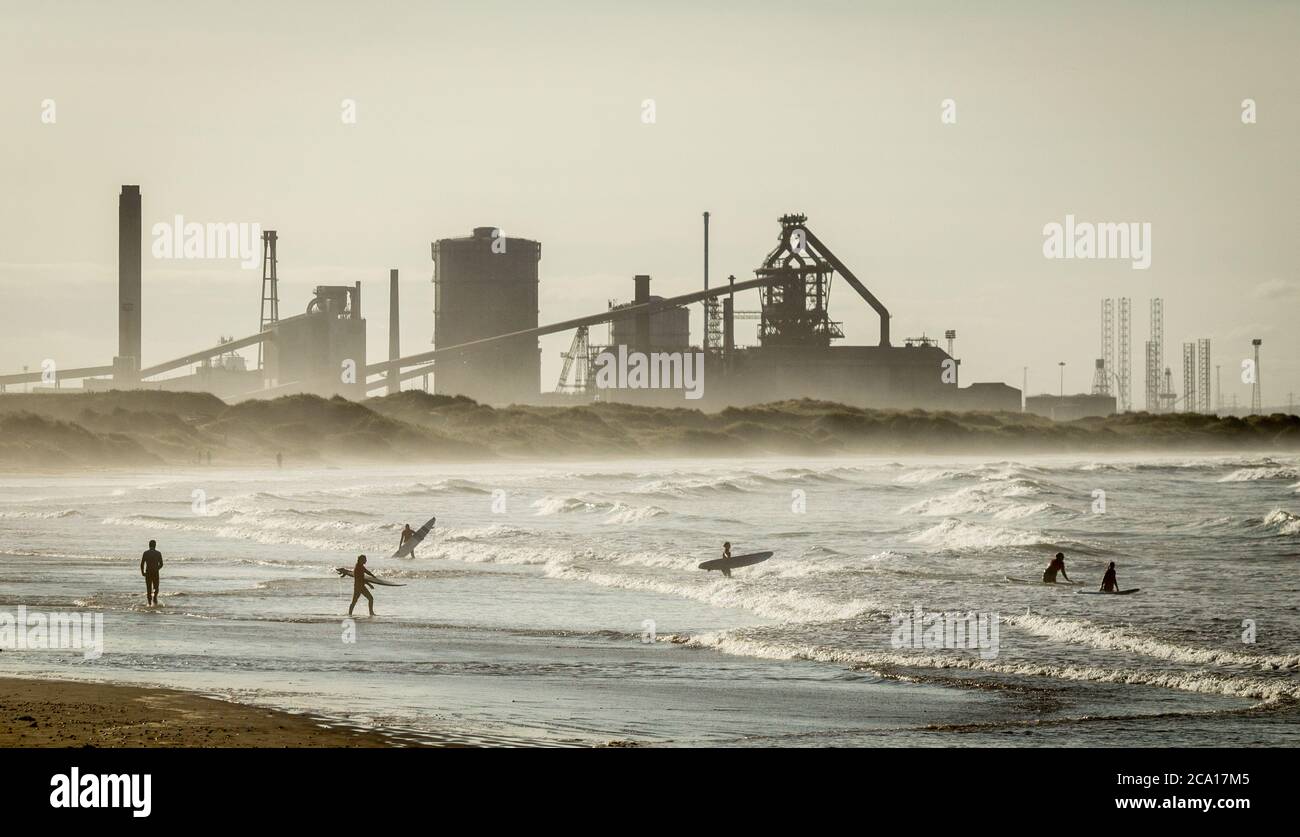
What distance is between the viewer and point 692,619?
23594mm

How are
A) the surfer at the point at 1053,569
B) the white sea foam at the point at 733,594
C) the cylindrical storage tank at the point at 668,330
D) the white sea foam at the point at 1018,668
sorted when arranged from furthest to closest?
the cylindrical storage tank at the point at 668,330, the surfer at the point at 1053,569, the white sea foam at the point at 733,594, the white sea foam at the point at 1018,668

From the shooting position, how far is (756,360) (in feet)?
341

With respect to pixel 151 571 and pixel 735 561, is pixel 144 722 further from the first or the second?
pixel 735 561

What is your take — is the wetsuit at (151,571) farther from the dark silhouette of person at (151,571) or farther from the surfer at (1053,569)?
the surfer at (1053,569)

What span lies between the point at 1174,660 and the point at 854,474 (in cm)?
6693

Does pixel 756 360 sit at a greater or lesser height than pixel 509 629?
greater

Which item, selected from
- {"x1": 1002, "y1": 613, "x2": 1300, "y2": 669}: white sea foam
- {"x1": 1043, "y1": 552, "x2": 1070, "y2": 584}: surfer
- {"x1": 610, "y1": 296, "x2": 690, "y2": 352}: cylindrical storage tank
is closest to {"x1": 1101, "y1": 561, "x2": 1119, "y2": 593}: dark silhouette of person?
{"x1": 1043, "y1": 552, "x2": 1070, "y2": 584}: surfer

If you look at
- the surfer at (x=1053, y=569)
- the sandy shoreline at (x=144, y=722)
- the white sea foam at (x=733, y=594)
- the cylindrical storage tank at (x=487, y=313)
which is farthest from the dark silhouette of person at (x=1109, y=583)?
the cylindrical storage tank at (x=487, y=313)

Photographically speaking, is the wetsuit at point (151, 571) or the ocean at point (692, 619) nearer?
the ocean at point (692, 619)

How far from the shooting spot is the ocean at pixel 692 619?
1450 cm

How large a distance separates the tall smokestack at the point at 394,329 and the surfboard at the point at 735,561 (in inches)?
3331

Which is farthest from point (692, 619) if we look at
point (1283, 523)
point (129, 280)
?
point (129, 280)
